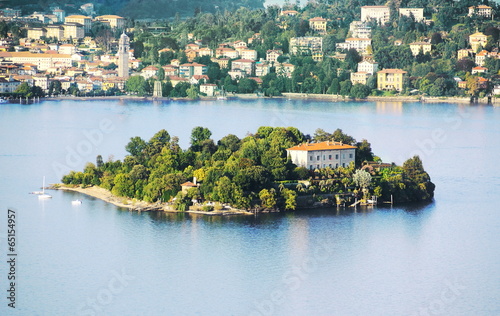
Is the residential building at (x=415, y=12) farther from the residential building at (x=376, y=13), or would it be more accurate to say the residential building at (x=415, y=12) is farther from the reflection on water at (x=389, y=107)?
the reflection on water at (x=389, y=107)

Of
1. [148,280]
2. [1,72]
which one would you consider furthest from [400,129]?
[1,72]

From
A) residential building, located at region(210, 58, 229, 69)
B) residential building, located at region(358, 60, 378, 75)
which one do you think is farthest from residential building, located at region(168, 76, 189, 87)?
residential building, located at region(358, 60, 378, 75)

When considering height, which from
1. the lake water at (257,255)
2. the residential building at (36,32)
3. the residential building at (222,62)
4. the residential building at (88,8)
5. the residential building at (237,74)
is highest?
the residential building at (88,8)

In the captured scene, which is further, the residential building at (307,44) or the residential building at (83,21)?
the residential building at (83,21)

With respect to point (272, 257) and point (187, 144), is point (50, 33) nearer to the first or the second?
point (187, 144)

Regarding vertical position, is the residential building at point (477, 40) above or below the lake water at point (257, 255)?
above

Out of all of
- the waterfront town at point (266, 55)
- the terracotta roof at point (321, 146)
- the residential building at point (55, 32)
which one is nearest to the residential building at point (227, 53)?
the waterfront town at point (266, 55)

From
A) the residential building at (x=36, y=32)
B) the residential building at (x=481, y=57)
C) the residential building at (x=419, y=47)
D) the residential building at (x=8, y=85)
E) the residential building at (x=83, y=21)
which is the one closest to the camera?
the residential building at (x=8, y=85)

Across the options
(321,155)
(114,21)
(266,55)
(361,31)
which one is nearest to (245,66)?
(266,55)
